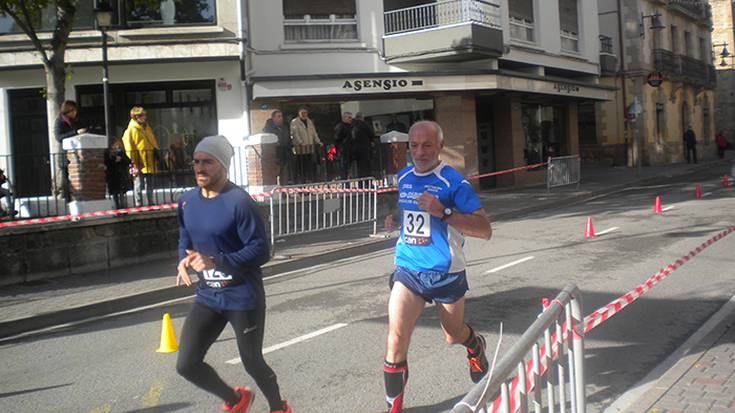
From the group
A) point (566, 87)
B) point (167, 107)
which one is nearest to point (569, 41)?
point (566, 87)

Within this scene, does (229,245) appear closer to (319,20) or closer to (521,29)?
(319,20)

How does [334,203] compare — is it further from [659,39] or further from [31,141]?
[659,39]

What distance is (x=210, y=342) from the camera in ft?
13.8

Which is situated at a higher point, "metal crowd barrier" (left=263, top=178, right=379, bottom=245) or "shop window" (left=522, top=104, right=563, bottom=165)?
"shop window" (left=522, top=104, right=563, bottom=165)

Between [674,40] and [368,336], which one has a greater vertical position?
[674,40]

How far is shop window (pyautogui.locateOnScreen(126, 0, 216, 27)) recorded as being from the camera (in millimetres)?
18359

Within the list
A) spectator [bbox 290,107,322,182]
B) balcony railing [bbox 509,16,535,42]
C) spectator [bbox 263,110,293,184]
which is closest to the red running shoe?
spectator [bbox 263,110,293,184]

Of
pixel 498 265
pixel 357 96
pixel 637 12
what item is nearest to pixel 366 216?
pixel 498 265

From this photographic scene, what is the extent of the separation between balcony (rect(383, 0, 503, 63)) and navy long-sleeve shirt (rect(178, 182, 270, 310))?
17.4m

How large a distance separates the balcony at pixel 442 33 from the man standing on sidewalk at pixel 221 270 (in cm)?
1739

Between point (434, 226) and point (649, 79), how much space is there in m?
32.8

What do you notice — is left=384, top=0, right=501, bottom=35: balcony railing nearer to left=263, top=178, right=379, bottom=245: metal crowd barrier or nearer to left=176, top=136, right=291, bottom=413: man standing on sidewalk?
left=263, top=178, right=379, bottom=245: metal crowd barrier

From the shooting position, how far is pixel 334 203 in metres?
13.1

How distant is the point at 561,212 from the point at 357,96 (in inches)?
290
